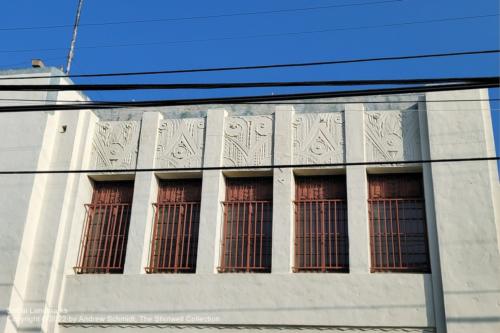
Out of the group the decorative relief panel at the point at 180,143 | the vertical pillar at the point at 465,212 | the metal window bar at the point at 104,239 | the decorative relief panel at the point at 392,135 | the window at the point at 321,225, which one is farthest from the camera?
the decorative relief panel at the point at 180,143

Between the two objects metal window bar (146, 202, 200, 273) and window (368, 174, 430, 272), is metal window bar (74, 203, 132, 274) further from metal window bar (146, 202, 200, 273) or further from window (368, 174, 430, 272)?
window (368, 174, 430, 272)

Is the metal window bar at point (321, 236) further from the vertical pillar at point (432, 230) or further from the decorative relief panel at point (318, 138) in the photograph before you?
the vertical pillar at point (432, 230)

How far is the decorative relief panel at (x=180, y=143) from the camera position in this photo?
14297 mm

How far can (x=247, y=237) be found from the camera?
1359cm

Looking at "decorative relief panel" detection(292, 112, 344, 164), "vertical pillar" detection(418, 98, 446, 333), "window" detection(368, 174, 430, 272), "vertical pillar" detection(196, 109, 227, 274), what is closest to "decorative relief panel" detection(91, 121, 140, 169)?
"vertical pillar" detection(196, 109, 227, 274)

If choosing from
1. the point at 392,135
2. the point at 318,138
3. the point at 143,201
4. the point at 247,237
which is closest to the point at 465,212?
the point at 392,135

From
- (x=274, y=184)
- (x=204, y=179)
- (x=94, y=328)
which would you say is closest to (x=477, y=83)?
(x=274, y=184)

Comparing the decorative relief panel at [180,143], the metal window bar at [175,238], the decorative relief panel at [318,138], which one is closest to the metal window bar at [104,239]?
the metal window bar at [175,238]

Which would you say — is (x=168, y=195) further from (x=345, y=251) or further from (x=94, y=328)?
(x=345, y=251)

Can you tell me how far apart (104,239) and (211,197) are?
2.66 metres

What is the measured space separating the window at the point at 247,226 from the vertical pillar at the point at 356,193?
1.77m

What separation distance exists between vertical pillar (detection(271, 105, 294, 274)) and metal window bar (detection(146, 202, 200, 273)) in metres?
1.83

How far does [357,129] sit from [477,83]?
17.9 feet

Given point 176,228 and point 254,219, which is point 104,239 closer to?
point 176,228
